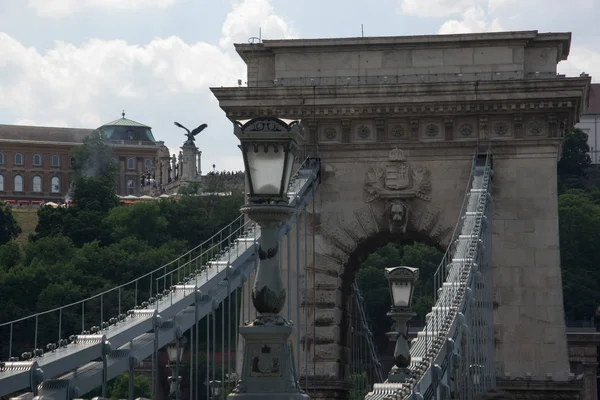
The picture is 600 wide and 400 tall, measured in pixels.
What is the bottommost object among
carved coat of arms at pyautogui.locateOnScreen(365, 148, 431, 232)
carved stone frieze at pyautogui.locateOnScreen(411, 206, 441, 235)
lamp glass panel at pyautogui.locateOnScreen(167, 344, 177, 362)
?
lamp glass panel at pyautogui.locateOnScreen(167, 344, 177, 362)

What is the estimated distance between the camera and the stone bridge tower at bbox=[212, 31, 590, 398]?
37688 mm

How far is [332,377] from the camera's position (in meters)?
38.3

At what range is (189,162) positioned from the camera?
196m

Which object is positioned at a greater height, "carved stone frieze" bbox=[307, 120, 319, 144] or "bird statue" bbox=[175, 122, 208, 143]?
"bird statue" bbox=[175, 122, 208, 143]

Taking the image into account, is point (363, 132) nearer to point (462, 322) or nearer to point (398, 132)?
point (398, 132)

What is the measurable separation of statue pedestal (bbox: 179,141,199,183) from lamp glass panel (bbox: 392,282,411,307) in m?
165

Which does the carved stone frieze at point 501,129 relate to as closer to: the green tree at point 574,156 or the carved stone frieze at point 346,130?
the carved stone frieze at point 346,130

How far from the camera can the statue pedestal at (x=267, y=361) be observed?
18125mm

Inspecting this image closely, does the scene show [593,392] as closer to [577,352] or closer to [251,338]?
[577,352]

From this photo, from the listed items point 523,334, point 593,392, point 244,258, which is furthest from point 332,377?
point 593,392

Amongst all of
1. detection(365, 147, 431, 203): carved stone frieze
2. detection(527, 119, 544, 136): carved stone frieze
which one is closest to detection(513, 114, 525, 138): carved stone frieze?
detection(527, 119, 544, 136): carved stone frieze

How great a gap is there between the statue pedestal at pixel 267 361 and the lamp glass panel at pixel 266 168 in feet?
4.04

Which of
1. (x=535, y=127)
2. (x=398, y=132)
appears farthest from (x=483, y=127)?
(x=398, y=132)

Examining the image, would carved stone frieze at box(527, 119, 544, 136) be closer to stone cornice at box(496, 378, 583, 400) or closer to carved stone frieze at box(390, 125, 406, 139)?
carved stone frieze at box(390, 125, 406, 139)
